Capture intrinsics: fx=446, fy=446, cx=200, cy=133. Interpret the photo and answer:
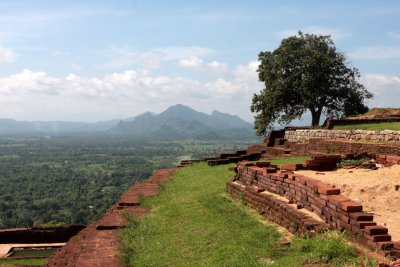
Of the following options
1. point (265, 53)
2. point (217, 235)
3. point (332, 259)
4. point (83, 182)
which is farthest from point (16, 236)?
point (83, 182)

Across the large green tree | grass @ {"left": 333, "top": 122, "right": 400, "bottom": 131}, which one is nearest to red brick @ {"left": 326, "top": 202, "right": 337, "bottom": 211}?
grass @ {"left": 333, "top": 122, "right": 400, "bottom": 131}

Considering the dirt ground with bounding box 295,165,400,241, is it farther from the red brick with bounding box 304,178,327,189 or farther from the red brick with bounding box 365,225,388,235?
the red brick with bounding box 304,178,327,189

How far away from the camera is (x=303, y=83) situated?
27203mm

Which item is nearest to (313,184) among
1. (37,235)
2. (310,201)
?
(310,201)

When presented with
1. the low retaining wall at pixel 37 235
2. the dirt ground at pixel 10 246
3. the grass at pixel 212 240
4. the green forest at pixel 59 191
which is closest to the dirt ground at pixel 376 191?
the grass at pixel 212 240

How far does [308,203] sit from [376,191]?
4.22 feet

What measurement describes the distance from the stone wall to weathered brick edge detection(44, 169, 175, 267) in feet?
23.8

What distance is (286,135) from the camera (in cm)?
1934

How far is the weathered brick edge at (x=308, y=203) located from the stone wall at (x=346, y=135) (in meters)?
5.28

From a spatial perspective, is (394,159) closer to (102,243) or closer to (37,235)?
(102,243)

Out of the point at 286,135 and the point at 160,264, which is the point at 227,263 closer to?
the point at 160,264

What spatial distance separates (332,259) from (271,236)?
1562 mm

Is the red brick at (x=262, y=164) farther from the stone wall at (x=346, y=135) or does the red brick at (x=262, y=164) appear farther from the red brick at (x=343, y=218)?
the stone wall at (x=346, y=135)

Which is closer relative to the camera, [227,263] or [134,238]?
[227,263]
